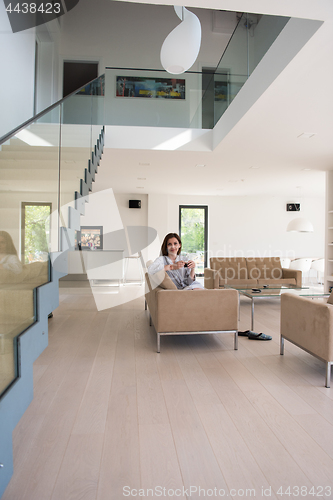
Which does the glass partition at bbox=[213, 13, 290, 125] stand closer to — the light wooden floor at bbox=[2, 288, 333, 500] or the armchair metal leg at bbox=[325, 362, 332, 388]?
the armchair metal leg at bbox=[325, 362, 332, 388]

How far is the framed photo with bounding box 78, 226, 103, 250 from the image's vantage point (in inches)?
405

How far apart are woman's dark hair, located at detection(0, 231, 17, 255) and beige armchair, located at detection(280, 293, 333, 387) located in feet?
7.69

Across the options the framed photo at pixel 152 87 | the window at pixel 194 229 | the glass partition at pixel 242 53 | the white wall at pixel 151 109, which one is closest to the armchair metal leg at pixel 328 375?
the glass partition at pixel 242 53

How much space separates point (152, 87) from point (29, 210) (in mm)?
5229

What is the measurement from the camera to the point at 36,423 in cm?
210

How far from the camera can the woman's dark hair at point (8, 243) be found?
1.58 meters

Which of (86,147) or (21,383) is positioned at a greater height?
(86,147)

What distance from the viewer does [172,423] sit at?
2100 mm

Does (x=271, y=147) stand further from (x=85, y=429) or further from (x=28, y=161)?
(x=85, y=429)

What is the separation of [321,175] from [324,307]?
5842 mm

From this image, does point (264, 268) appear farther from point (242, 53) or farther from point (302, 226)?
point (242, 53)

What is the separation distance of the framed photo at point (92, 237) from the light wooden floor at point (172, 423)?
6.81 meters

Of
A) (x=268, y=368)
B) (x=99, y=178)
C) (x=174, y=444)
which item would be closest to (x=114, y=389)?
(x=174, y=444)

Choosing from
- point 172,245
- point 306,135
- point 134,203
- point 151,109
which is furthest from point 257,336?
point 134,203
